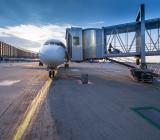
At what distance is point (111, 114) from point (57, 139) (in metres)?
3.12

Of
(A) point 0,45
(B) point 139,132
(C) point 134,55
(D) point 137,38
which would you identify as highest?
(A) point 0,45

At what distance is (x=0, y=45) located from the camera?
5359 inches

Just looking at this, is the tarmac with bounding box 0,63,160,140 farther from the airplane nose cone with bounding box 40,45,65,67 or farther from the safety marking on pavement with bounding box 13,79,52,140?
the airplane nose cone with bounding box 40,45,65,67

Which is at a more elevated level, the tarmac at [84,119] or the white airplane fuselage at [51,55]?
the white airplane fuselage at [51,55]

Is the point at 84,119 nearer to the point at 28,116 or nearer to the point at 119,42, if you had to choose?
the point at 28,116

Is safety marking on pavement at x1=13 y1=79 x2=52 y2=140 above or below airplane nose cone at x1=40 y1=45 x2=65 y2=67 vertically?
below

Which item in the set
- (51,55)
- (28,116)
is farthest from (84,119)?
(51,55)

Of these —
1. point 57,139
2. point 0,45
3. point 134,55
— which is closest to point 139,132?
point 57,139

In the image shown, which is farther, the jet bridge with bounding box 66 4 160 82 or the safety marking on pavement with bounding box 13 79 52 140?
the jet bridge with bounding box 66 4 160 82

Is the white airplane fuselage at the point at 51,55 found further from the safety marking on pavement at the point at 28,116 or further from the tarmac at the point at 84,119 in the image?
the tarmac at the point at 84,119

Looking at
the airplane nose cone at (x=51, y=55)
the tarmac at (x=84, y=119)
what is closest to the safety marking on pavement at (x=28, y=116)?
the tarmac at (x=84, y=119)

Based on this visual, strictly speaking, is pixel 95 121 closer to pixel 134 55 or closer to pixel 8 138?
pixel 8 138

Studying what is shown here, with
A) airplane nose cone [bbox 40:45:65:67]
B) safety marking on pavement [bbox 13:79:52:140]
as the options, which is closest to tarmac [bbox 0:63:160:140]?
safety marking on pavement [bbox 13:79:52:140]

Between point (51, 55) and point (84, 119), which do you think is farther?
point (51, 55)
